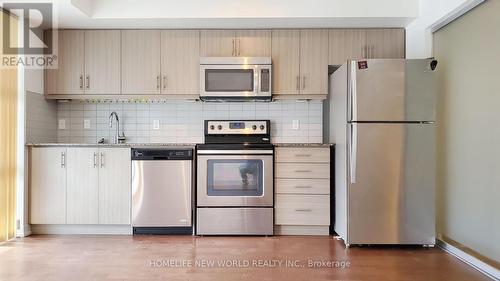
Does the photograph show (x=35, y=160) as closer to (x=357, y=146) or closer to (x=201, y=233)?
(x=201, y=233)

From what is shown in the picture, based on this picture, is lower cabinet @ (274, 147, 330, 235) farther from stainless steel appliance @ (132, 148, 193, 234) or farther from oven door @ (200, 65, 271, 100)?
stainless steel appliance @ (132, 148, 193, 234)

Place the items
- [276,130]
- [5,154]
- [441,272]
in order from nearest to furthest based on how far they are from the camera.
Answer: [441,272] → [5,154] → [276,130]

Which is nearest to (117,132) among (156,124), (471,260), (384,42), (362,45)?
(156,124)

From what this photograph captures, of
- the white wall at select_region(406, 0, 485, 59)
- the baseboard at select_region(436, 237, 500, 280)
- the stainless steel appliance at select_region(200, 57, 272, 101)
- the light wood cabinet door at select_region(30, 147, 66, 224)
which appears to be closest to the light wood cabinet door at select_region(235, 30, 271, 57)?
the stainless steel appliance at select_region(200, 57, 272, 101)

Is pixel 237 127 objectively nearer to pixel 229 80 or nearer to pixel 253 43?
pixel 229 80

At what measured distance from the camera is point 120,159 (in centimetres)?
335

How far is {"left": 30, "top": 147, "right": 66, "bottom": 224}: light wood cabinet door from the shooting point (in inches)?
131

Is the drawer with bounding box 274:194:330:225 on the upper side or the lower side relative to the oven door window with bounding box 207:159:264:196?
→ lower

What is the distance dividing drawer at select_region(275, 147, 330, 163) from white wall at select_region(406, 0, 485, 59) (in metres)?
1.27

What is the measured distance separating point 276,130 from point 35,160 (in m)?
2.41

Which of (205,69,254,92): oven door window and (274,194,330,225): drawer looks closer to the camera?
(274,194,330,225): drawer

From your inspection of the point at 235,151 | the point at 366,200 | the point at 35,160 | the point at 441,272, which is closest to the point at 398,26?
the point at 366,200

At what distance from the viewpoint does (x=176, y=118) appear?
3926 millimetres

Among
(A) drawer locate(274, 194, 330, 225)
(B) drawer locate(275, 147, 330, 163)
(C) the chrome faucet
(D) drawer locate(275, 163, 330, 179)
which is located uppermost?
(C) the chrome faucet
